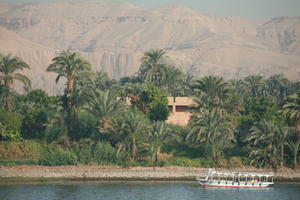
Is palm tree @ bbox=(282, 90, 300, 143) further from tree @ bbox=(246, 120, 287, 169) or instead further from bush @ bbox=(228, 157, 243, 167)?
bush @ bbox=(228, 157, 243, 167)

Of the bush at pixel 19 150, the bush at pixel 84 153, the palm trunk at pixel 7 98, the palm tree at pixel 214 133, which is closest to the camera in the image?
the bush at pixel 84 153

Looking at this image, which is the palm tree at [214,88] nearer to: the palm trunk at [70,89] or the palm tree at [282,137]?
the palm tree at [282,137]

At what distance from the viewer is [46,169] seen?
258ft

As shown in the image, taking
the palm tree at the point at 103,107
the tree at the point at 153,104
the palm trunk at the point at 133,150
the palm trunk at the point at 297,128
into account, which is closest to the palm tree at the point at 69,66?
the palm tree at the point at 103,107

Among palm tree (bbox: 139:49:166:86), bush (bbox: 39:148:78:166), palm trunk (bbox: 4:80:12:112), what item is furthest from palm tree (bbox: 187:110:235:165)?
palm tree (bbox: 139:49:166:86)

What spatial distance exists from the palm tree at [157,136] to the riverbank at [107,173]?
88.3 inches

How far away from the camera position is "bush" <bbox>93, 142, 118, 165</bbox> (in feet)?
268

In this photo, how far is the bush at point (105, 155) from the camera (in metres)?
81.8

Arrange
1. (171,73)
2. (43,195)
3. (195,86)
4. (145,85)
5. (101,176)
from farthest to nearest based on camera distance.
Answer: (171,73)
(145,85)
(195,86)
(101,176)
(43,195)

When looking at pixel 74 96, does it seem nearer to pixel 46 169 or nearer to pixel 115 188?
pixel 46 169

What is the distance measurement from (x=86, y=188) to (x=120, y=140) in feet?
43.1

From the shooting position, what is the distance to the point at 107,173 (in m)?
78.8

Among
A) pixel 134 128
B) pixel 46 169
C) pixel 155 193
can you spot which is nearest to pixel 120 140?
pixel 134 128

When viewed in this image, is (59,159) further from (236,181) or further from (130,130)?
(236,181)
